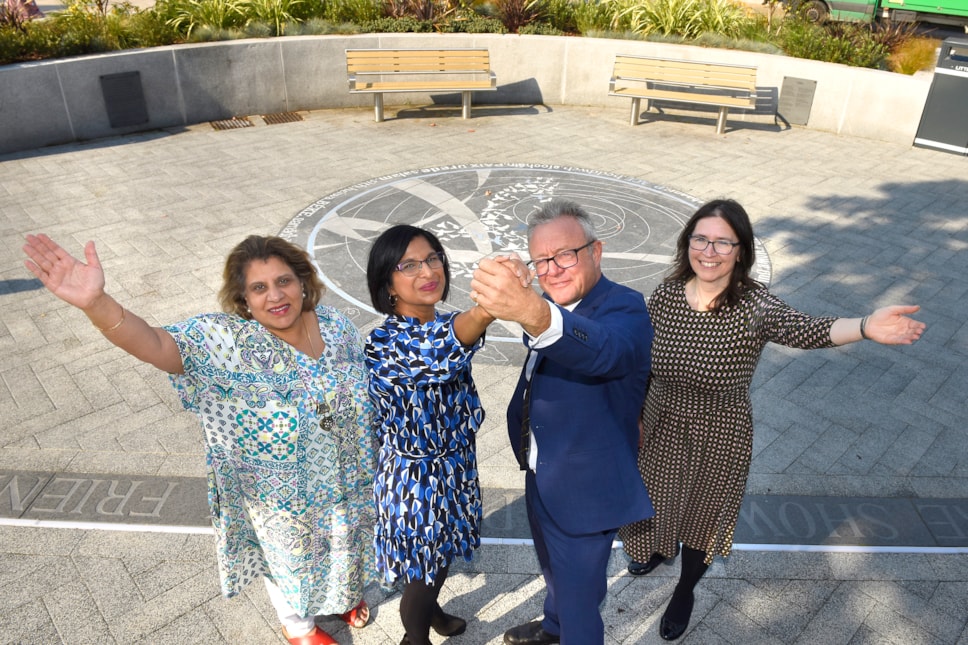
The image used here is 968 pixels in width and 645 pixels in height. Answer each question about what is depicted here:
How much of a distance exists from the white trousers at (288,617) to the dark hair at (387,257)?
1.66 m

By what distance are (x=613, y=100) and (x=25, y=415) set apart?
10.9 m

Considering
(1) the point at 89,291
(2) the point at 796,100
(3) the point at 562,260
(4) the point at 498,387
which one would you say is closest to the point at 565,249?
(3) the point at 562,260

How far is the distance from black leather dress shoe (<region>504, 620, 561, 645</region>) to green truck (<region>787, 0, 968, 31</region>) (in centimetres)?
1895

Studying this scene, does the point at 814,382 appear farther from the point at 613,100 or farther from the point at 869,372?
the point at 613,100

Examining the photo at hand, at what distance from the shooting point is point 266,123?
472 inches

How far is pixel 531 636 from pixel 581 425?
1520 mm

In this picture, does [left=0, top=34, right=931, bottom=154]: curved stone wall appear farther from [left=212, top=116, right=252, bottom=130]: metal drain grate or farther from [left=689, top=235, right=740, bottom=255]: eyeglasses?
[left=689, top=235, right=740, bottom=255]: eyeglasses

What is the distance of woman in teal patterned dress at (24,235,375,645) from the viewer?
2.96 metres

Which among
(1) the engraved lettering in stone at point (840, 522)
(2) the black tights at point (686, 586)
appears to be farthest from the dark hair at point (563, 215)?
(1) the engraved lettering in stone at point (840, 522)

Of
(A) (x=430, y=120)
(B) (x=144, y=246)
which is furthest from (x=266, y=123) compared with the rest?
(B) (x=144, y=246)

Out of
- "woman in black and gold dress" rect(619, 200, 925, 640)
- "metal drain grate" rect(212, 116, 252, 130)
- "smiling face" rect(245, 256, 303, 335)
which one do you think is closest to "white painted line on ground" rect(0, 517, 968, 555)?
"woman in black and gold dress" rect(619, 200, 925, 640)

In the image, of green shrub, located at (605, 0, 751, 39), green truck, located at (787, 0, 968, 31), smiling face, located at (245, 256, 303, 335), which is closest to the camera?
smiling face, located at (245, 256, 303, 335)

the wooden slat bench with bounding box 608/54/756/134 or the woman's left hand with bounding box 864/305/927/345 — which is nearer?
the woman's left hand with bounding box 864/305/927/345

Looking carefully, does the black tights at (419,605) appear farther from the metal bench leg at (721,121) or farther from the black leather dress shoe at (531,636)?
the metal bench leg at (721,121)
